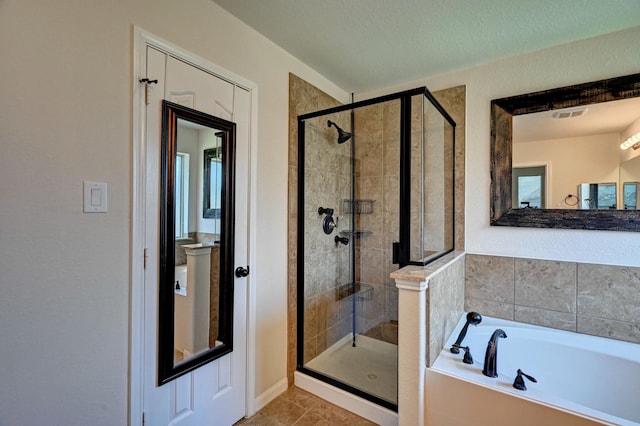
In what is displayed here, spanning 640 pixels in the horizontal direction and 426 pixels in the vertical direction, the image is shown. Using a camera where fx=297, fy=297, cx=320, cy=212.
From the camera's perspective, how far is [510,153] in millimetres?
2250

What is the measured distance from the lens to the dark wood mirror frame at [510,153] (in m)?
1.90

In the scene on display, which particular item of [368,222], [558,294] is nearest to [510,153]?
[558,294]

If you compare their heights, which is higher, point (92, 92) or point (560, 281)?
point (92, 92)

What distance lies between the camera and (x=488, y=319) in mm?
2279

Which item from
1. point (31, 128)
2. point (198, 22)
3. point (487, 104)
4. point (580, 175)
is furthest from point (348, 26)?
point (580, 175)

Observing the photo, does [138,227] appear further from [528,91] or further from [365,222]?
[528,91]

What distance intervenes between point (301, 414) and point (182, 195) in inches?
62.4

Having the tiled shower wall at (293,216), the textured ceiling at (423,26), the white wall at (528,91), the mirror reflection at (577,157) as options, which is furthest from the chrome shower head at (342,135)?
the mirror reflection at (577,157)

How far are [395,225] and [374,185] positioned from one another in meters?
0.46

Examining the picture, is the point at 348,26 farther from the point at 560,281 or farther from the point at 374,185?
the point at 560,281

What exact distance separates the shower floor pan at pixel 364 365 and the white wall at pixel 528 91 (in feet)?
3.76

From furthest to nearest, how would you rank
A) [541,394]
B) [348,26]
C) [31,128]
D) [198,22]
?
[348,26]
[198,22]
[541,394]
[31,128]

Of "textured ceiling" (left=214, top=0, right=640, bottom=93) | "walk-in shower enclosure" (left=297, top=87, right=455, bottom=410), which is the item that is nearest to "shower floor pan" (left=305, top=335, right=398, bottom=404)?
"walk-in shower enclosure" (left=297, top=87, right=455, bottom=410)

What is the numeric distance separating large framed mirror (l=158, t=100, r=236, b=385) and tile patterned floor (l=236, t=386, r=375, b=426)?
0.56 metres
